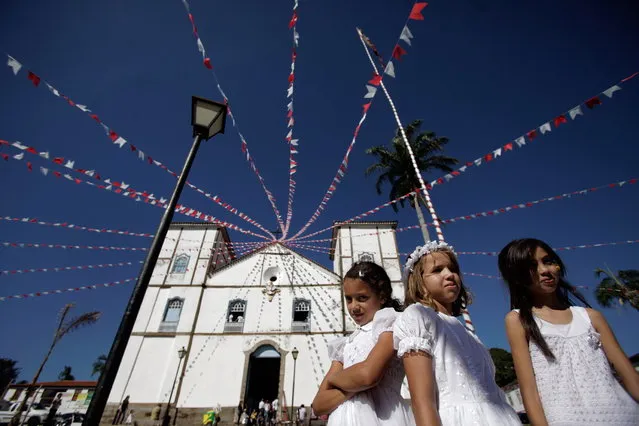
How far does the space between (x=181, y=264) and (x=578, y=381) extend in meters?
18.8

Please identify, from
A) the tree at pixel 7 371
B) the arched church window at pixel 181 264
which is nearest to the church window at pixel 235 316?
the arched church window at pixel 181 264

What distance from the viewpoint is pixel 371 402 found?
4.94ft

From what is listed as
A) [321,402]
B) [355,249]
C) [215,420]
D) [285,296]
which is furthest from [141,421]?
[321,402]

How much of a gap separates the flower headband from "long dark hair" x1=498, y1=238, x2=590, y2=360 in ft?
1.59

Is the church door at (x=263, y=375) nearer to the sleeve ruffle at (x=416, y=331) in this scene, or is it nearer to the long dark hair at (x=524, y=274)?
the long dark hair at (x=524, y=274)

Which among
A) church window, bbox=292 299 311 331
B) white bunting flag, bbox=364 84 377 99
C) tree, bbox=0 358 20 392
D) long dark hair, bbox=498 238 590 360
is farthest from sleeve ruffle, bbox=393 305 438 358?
tree, bbox=0 358 20 392

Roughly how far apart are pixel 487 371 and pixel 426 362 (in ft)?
1.75

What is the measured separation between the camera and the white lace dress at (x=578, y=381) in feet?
4.84

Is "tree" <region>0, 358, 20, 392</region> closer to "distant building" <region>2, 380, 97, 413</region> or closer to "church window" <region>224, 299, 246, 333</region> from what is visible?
"distant building" <region>2, 380, 97, 413</region>

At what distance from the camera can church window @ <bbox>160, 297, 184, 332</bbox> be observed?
1521 centimetres

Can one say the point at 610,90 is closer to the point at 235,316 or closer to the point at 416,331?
the point at 416,331

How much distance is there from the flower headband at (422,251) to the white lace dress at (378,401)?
47 centimetres

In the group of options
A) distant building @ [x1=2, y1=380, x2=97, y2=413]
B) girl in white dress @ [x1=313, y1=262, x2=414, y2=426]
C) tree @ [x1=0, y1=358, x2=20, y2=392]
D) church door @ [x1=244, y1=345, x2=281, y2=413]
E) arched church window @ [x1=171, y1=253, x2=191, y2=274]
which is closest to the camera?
girl in white dress @ [x1=313, y1=262, x2=414, y2=426]

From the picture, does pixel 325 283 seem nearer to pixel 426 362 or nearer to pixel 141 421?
pixel 141 421
